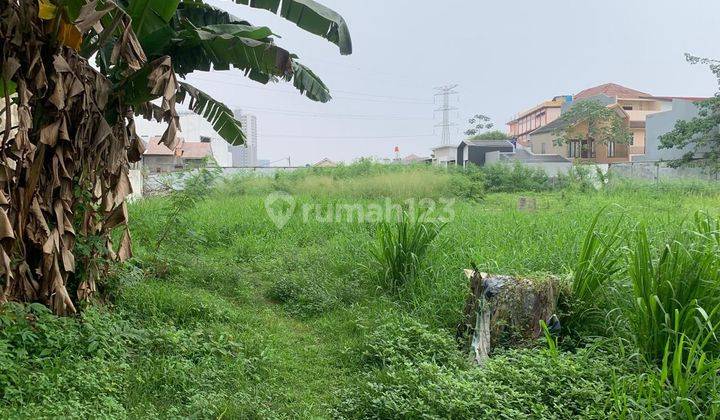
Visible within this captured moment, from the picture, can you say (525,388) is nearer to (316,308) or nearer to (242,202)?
(316,308)

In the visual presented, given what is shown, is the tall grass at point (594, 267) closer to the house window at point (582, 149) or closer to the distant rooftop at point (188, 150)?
the distant rooftop at point (188, 150)

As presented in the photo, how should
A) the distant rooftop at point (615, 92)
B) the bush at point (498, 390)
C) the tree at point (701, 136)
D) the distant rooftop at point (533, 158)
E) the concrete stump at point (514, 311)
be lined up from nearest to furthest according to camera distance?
1. the bush at point (498, 390)
2. the concrete stump at point (514, 311)
3. the tree at point (701, 136)
4. the distant rooftop at point (533, 158)
5. the distant rooftop at point (615, 92)

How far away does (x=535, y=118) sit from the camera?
4569cm

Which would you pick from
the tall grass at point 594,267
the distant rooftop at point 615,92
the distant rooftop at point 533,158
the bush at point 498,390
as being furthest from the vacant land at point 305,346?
the distant rooftop at point 615,92

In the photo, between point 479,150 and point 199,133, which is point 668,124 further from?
point 199,133

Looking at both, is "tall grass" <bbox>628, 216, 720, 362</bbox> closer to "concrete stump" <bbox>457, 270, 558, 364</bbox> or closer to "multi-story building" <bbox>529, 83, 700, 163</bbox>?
"concrete stump" <bbox>457, 270, 558, 364</bbox>

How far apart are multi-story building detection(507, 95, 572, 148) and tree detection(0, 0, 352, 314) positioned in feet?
106

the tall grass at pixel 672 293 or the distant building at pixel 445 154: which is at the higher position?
the distant building at pixel 445 154

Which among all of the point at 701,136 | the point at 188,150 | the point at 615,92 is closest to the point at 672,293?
the point at 701,136

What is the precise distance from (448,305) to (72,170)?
2874mm

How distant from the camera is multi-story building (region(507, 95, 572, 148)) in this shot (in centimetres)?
3894

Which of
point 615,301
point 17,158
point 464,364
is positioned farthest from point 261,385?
point 615,301

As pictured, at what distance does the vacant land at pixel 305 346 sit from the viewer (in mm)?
2488

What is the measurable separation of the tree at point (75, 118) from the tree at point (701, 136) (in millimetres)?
17738
